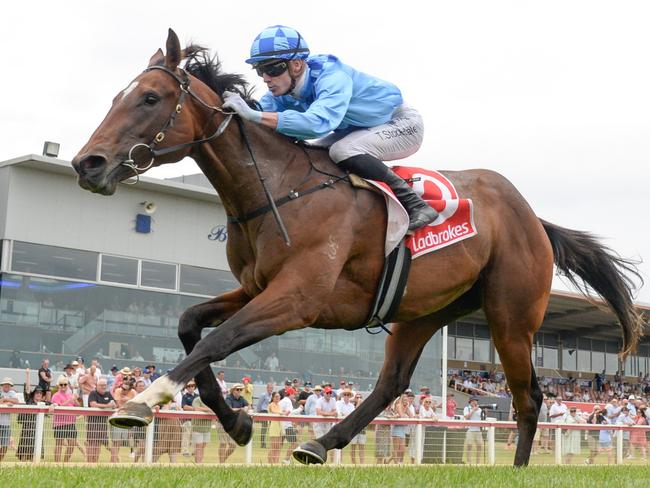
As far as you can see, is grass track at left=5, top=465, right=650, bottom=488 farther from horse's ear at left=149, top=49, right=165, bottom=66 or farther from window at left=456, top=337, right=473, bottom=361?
window at left=456, top=337, right=473, bottom=361

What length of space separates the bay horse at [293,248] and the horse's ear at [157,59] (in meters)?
0.01

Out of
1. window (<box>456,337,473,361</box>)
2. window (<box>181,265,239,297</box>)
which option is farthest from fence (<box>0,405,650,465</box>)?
window (<box>456,337,473,361</box>)

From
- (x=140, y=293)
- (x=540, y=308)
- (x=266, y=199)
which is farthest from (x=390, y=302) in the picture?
(x=140, y=293)

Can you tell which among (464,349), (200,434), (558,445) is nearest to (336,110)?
(200,434)

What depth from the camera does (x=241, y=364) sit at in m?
20.7

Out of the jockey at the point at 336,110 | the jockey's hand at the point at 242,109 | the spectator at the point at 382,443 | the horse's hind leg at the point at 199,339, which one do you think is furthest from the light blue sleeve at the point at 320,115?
the spectator at the point at 382,443

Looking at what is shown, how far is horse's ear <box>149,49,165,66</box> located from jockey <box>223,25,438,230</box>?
451 millimetres

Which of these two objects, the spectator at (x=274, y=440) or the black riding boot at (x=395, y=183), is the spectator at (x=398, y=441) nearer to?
the spectator at (x=274, y=440)

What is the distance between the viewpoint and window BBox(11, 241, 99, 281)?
20188 mm

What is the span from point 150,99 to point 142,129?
0.20 m

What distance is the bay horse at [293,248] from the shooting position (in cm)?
532

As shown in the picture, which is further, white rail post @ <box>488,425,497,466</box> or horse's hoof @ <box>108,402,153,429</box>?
white rail post @ <box>488,425,497,466</box>

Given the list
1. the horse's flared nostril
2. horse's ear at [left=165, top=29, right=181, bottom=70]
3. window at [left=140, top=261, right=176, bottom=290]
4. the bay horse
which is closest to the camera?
the horse's flared nostril

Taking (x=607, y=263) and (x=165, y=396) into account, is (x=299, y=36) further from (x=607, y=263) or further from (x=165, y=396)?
(x=607, y=263)
